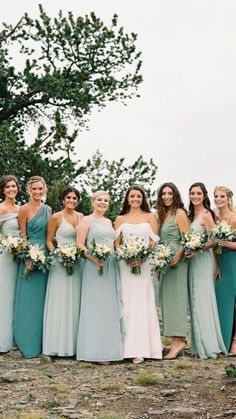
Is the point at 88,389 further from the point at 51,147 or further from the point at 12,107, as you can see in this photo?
the point at 12,107

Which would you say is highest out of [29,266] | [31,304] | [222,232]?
[222,232]

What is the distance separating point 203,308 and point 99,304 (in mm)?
1400

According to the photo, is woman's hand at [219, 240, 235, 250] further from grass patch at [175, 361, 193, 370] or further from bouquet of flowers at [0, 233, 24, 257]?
bouquet of flowers at [0, 233, 24, 257]

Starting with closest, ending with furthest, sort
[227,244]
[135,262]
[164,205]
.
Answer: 1. [135,262]
2. [227,244]
3. [164,205]

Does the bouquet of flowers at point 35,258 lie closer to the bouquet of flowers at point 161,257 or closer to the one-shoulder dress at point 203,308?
the bouquet of flowers at point 161,257

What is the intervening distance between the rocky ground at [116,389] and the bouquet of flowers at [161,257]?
122cm

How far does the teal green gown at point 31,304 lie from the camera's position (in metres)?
9.48

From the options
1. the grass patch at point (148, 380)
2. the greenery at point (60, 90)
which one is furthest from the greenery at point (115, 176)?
the grass patch at point (148, 380)

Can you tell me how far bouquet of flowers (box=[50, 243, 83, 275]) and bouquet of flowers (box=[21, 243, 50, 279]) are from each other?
0.14 metres

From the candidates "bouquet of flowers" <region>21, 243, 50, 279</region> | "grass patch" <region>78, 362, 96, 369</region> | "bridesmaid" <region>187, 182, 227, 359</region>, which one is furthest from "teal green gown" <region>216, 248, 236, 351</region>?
"bouquet of flowers" <region>21, 243, 50, 279</region>

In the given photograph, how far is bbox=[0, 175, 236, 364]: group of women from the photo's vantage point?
364 inches

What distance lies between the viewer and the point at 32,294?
952cm

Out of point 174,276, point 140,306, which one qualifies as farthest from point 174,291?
point 140,306

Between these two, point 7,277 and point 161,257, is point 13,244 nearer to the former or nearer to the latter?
point 7,277
